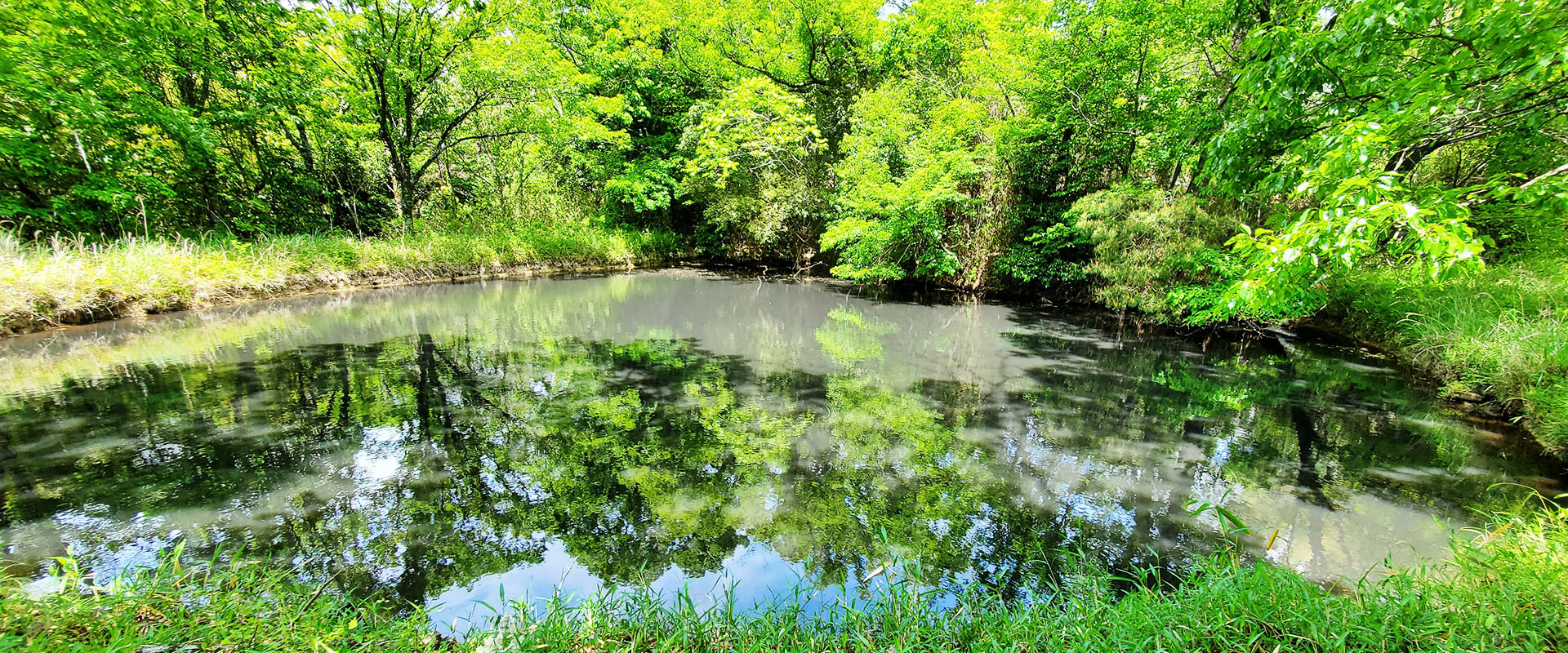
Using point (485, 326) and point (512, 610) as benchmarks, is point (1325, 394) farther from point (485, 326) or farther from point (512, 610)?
point (485, 326)

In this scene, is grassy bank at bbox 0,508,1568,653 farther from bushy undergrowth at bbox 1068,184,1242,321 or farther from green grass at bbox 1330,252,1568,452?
bushy undergrowth at bbox 1068,184,1242,321

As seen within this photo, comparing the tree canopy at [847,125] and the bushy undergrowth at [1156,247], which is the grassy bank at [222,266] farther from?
the bushy undergrowth at [1156,247]

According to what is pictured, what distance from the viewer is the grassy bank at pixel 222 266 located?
6.24m

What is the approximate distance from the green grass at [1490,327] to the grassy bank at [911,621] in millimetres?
2086

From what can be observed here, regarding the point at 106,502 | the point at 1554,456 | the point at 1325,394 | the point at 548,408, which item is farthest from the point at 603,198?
the point at 1554,456

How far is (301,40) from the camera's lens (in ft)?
36.9

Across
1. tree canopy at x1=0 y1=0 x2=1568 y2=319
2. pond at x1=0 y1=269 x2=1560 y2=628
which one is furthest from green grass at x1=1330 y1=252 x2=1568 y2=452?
tree canopy at x1=0 y1=0 x2=1568 y2=319

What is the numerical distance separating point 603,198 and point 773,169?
7124mm

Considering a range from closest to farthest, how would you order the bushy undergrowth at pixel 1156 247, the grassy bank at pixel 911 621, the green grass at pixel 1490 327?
the grassy bank at pixel 911 621, the green grass at pixel 1490 327, the bushy undergrowth at pixel 1156 247

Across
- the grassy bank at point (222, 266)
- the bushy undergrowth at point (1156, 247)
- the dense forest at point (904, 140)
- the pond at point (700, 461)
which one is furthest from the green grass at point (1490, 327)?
the grassy bank at point (222, 266)

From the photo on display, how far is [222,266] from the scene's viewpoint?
8.35 m

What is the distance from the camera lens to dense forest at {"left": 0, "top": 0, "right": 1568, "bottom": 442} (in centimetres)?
310

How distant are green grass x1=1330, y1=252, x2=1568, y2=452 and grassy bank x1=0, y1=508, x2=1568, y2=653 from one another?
6.84 ft

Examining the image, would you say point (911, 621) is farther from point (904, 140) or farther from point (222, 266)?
point (222, 266)
